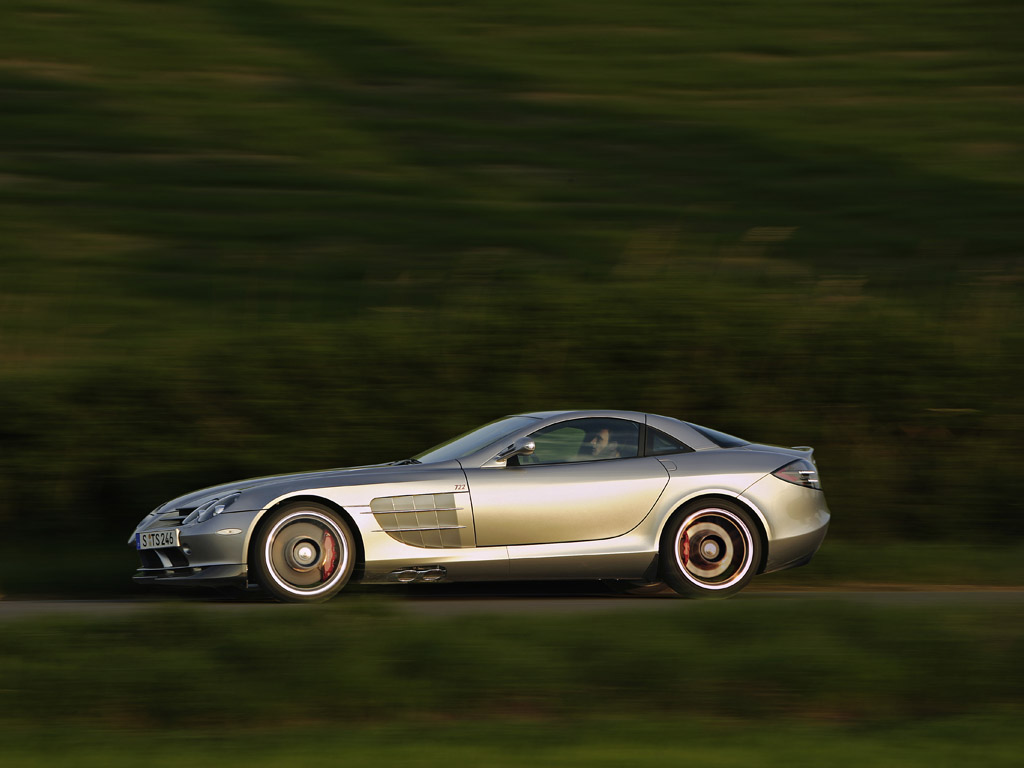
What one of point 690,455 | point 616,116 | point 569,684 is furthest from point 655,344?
point 616,116

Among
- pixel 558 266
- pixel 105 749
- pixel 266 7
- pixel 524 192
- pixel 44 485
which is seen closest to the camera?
pixel 105 749

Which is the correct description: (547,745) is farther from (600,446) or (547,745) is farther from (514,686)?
(600,446)

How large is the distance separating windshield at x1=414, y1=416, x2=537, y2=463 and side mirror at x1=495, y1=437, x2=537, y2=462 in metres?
0.16

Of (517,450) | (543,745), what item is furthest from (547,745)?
(517,450)

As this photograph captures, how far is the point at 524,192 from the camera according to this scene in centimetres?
1916

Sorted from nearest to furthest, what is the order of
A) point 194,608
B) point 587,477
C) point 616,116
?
point 194,608, point 587,477, point 616,116

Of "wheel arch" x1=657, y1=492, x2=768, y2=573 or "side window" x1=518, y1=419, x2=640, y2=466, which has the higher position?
"side window" x1=518, y1=419, x2=640, y2=466

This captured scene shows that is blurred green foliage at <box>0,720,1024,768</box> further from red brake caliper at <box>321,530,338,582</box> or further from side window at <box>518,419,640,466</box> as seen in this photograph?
side window at <box>518,419,640,466</box>

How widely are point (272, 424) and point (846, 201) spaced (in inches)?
433

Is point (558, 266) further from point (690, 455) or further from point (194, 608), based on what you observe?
point (194, 608)

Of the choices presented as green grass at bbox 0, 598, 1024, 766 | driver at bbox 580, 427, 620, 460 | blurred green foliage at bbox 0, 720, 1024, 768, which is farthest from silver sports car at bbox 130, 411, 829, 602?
blurred green foliage at bbox 0, 720, 1024, 768

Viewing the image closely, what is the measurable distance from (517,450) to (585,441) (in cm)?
53

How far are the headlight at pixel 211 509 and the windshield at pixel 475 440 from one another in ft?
4.61

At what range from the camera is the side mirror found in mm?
8672
